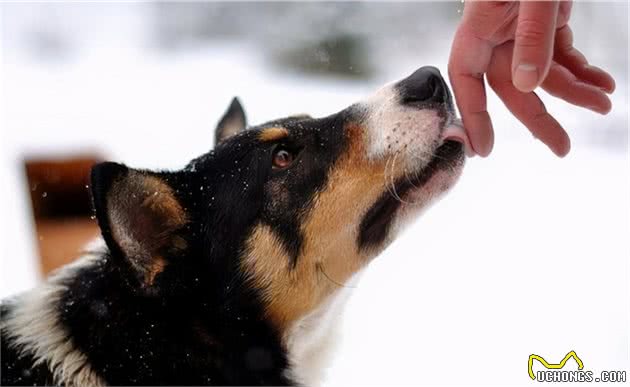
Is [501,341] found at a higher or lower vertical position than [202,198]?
lower

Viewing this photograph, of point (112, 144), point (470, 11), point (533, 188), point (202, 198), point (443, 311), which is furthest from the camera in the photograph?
point (112, 144)

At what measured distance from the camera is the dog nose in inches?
82.6

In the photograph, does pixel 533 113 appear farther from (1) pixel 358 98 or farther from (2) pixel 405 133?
(1) pixel 358 98

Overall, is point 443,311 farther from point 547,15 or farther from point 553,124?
point 547,15

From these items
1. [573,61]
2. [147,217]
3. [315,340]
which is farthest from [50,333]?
[573,61]

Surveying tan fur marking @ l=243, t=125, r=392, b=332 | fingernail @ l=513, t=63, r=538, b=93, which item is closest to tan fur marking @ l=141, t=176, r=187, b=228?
tan fur marking @ l=243, t=125, r=392, b=332

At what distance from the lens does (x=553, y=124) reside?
2.29 meters

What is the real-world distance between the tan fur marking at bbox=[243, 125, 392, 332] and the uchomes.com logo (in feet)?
2.56

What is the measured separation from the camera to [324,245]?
7.07 ft

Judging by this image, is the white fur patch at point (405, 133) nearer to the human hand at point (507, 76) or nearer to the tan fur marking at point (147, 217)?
the human hand at point (507, 76)

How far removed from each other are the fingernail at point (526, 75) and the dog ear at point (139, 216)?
3.38 ft

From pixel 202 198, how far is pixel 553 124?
44.7 inches

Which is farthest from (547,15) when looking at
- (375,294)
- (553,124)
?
(375,294)

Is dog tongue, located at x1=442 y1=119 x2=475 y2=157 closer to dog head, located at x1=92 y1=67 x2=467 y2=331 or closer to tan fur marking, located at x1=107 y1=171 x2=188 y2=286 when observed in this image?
dog head, located at x1=92 y1=67 x2=467 y2=331
